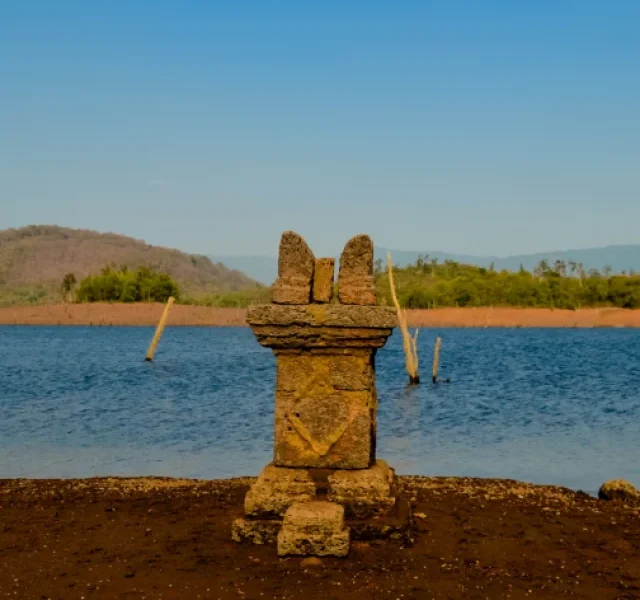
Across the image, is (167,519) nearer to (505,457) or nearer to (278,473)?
(278,473)

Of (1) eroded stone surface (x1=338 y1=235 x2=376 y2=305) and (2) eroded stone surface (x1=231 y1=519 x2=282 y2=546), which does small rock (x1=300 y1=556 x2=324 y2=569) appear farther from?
(1) eroded stone surface (x1=338 y1=235 x2=376 y2=305)

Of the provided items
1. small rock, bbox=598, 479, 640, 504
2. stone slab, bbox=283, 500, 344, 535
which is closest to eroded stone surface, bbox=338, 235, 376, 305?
stone slab, bbox=283, 500, 344, 535

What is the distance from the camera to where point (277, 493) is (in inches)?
318

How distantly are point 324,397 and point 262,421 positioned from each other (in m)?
14.9

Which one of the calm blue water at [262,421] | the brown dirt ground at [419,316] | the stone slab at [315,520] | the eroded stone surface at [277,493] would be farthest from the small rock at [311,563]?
the brown dirt ground at [419,316]

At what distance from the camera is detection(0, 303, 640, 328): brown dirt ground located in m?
110

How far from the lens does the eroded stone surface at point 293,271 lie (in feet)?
27.4

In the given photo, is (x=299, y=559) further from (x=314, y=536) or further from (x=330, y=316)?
(x=330, y=316)

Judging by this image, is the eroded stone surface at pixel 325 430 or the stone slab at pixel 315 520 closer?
the stone slab at pixel 315 520

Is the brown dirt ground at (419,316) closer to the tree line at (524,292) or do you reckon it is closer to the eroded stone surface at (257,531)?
the tree line at (524,292)

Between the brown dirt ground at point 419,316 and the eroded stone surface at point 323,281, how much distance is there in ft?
317

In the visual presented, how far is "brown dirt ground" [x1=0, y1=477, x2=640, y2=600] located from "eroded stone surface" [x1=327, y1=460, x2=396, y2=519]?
328mm

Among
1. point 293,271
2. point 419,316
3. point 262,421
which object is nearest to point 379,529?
point 293,271

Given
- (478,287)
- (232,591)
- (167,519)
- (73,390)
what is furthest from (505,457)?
(478,287)
